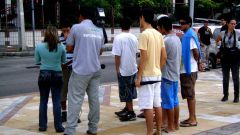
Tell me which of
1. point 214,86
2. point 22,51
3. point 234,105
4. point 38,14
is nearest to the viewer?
point 234,105

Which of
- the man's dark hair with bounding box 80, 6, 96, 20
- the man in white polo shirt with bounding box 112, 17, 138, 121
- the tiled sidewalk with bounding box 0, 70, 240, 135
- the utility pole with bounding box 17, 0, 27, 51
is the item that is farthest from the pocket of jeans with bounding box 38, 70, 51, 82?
the utility pole with bounding box 17, 0, 27, 51

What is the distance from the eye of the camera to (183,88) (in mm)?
8633

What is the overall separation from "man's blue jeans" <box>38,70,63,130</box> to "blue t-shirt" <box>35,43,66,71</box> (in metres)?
0.08

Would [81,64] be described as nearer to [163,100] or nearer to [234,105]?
[163,100]

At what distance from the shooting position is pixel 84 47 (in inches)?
294

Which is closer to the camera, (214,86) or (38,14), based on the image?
(214,86)

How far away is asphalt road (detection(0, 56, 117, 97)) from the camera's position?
13.5 m

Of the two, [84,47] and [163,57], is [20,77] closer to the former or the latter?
[84,47]

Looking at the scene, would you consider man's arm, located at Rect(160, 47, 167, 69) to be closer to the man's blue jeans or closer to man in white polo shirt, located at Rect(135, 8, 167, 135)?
man in white polo shirt, located at Rect(135, 8, 167, 135)

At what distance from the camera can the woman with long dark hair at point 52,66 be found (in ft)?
26.1

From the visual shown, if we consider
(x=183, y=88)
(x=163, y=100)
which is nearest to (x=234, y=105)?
(x=183, y=88)

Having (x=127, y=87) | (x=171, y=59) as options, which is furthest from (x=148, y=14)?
(x=127, y=87)

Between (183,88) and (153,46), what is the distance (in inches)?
57.5

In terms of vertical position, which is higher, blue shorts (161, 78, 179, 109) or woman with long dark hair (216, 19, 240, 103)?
woman with long dark hair (216, 19, 240, 103)
